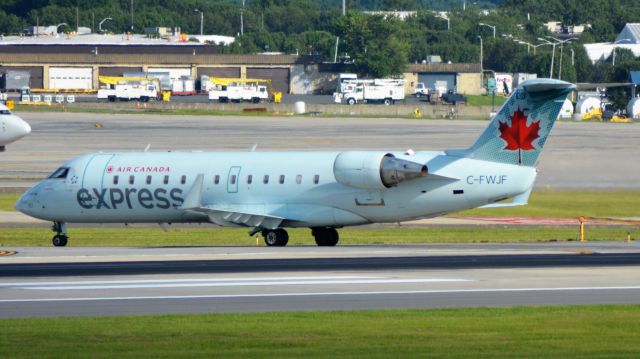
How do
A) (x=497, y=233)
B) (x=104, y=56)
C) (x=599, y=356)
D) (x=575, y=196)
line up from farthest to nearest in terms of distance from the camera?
(x=104, y=56) → (x=575, y=196) → (x=497, y=233) → (x=599, y=356)

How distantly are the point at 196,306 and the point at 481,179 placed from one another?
17.4 meters

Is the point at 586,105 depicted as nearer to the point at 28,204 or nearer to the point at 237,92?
the point at 237,92

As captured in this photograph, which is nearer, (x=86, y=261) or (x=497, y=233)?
(x=86, y=261)

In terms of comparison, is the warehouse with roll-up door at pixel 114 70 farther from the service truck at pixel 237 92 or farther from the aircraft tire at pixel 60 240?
the aircraft tire at pixel 60 240

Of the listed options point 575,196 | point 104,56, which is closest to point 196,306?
point 575,196

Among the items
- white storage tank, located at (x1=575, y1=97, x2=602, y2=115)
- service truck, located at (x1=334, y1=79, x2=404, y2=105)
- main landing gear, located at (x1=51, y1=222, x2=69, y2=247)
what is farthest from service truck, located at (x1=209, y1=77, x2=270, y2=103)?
main landing gear, located at (x1=51, y1=222, x2=69, y2=247)

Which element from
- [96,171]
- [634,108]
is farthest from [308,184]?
[634,108]

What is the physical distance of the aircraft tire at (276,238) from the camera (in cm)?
4359

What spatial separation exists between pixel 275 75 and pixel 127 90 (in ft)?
122

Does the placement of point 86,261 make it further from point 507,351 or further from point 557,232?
point 557,232

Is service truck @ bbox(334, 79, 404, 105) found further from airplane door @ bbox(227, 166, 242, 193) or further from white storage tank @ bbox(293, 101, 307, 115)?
airplane door @ bbox(227, 166, 242, 193)

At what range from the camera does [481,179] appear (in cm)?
4178

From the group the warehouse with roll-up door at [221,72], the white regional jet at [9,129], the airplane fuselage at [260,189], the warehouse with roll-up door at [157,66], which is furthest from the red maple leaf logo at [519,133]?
the warehouse with roll-up door at [221,72]

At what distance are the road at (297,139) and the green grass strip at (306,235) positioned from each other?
21956mm
